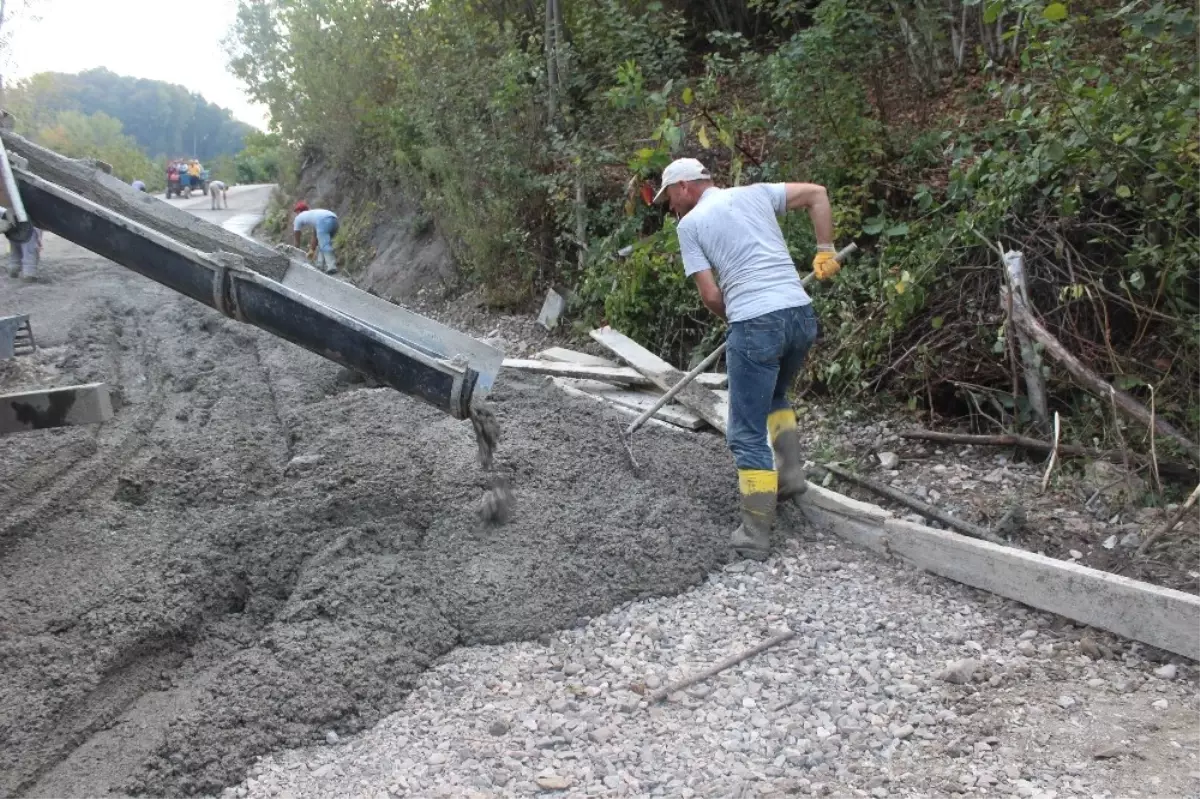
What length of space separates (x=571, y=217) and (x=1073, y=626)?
22.7ft

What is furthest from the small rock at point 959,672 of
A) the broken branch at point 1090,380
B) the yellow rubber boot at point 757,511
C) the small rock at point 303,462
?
the small rock at point 303,462

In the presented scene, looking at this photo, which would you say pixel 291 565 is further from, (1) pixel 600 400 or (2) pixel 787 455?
(1) pixel 600 400

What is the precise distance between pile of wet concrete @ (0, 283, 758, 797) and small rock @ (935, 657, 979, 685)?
1214 millimetres

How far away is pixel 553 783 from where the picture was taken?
2.99 metres

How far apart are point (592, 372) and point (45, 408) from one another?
3.84 m

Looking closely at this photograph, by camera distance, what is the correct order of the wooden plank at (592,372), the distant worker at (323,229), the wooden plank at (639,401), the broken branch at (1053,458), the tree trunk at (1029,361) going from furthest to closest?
1. the distant worker at (323,229)
2. the wooden plank at (592,372)
3. the wooden plank at (639,401)
4. the tree trunk at (1029,361)
5. the broken branch at (1053,458)

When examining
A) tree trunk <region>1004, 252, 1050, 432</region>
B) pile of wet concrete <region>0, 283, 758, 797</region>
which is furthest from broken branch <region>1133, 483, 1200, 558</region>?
pile of wet concrete <region>0, 283, 758, 797</region>

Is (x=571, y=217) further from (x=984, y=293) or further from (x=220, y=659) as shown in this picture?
(x=220, y=659)

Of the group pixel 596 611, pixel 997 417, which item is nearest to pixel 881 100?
pixel 997 417

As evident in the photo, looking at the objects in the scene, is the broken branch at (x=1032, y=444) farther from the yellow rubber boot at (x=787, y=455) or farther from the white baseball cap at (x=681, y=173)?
the white baseball cap at (x=681, y=173)

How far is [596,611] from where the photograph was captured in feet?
13.4

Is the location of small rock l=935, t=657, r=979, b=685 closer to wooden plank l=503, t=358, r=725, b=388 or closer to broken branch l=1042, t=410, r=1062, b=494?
broken branch l=1042, t=410, r=1062, b=494

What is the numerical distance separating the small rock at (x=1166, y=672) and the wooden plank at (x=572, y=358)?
4.92 meters

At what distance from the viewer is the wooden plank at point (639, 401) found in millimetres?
6293
